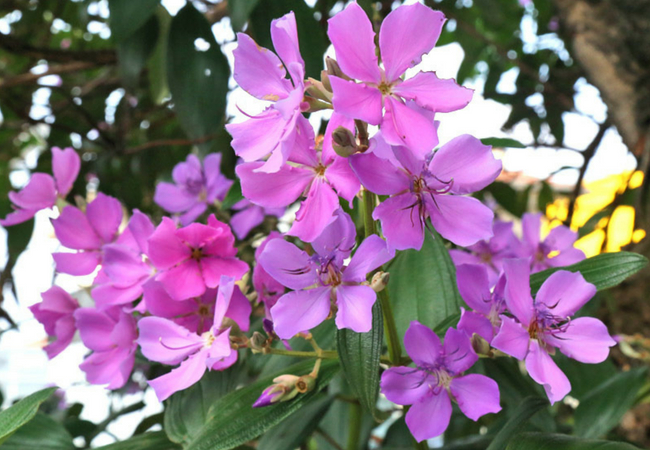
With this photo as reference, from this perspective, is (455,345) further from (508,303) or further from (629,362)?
(629,362)

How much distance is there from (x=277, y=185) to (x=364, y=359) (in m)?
0.15

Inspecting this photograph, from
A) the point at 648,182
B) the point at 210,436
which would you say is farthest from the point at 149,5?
the point at 648,182

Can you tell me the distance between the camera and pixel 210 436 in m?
0.50

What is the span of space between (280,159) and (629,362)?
1068 millimetres

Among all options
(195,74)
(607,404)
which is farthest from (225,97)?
(607,404)

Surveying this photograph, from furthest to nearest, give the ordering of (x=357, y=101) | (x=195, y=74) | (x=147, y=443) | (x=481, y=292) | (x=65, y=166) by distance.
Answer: (x=195, y=74)
(x=65, y=166)
(x=147, y=443)
(x=481, y=292)
(x=357, y=101)

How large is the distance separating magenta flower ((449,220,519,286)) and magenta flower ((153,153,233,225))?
1.04 ft

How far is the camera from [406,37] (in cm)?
43

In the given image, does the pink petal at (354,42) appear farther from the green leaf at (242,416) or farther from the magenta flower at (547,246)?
the magenta flower at (547,246)

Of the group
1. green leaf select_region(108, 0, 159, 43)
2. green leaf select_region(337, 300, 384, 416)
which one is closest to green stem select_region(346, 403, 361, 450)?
green leaf select_region(337, 300, 384, 416)

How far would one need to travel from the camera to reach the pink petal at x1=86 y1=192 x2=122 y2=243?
2.28 feet

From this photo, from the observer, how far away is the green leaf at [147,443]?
61cm

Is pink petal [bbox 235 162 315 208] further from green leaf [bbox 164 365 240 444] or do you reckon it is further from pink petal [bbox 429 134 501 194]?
green leaf [bbox 164 365 240 444]

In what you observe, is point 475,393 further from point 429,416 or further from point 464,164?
point 464,164
